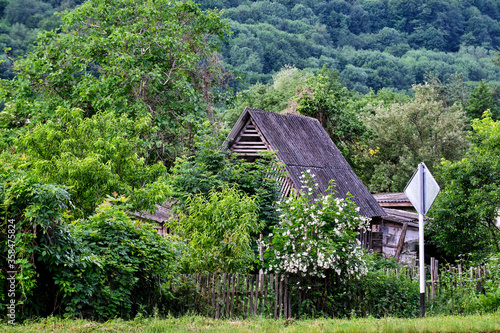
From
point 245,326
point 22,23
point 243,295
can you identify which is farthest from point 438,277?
point 22,23

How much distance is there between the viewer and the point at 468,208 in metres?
20.1

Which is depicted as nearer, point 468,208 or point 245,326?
point 245,326

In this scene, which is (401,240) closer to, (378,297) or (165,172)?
(378,297)

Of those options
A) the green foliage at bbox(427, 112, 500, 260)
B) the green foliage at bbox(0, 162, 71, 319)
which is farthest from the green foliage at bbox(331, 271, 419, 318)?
the green foliage at bbox(427, 112, 500, 260)

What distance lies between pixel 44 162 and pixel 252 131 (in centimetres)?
1020

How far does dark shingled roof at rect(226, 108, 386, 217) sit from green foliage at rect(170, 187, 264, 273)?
7.92 meters

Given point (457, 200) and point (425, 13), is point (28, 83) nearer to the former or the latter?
point (457, 200)

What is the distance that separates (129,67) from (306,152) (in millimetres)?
8206

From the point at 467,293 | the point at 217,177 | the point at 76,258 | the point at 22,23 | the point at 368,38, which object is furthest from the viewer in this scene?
the point at 368,38

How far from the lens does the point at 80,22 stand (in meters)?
24.9

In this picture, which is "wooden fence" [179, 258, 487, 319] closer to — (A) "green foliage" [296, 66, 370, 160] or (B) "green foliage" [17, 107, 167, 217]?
(B) "green foliage" [17, 107, 167, 217]

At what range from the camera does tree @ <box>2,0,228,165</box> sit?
22891mm

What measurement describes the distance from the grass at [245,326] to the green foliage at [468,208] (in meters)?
10.1

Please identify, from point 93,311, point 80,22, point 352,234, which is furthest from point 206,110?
point 93,311
